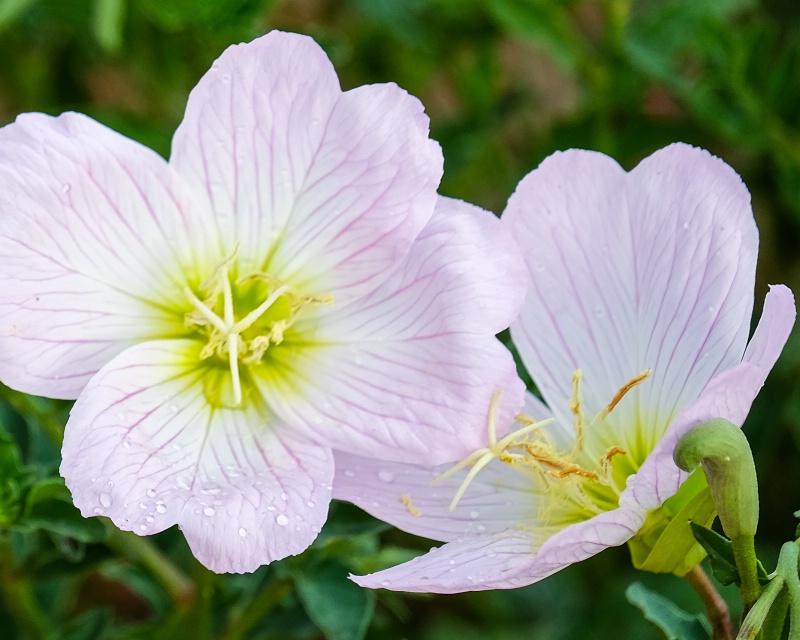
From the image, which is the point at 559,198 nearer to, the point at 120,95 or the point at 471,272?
the point at 471,272

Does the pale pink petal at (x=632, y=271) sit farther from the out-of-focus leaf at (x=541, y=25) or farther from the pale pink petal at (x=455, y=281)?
the out-of-focus leaf at (x=541, y=25)

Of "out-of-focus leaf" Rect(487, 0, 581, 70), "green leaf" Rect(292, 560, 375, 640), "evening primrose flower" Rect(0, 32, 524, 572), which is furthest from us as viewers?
"out-of-focus leaf" Rect(487, 0, 581, 70)

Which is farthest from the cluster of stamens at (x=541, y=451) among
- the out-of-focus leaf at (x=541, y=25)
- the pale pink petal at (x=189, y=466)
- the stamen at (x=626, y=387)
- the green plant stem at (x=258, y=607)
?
the out-of-focus leaf at (x=541, y=25)

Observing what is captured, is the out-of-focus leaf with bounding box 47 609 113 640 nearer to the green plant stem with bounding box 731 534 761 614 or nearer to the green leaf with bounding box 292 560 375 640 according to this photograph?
the green leaf with bounding box 292 560 375 640

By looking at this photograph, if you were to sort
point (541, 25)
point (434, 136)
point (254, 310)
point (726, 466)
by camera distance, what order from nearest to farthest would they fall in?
1. point (726, 466)
2. point (254, 310)
3. point (541, 25)
4. point (434, 136)

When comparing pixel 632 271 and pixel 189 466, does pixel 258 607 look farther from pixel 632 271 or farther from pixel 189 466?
pixel 632 271

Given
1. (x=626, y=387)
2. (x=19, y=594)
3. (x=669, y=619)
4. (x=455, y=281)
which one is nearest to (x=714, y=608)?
(x=669, y=619)

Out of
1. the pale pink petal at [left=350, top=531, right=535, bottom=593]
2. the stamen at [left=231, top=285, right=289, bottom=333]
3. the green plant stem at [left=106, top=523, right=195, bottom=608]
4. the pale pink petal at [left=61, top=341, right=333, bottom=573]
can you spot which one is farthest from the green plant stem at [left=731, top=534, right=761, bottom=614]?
the green plant stem at [left=106, top=523, right=195, bottom=608]
